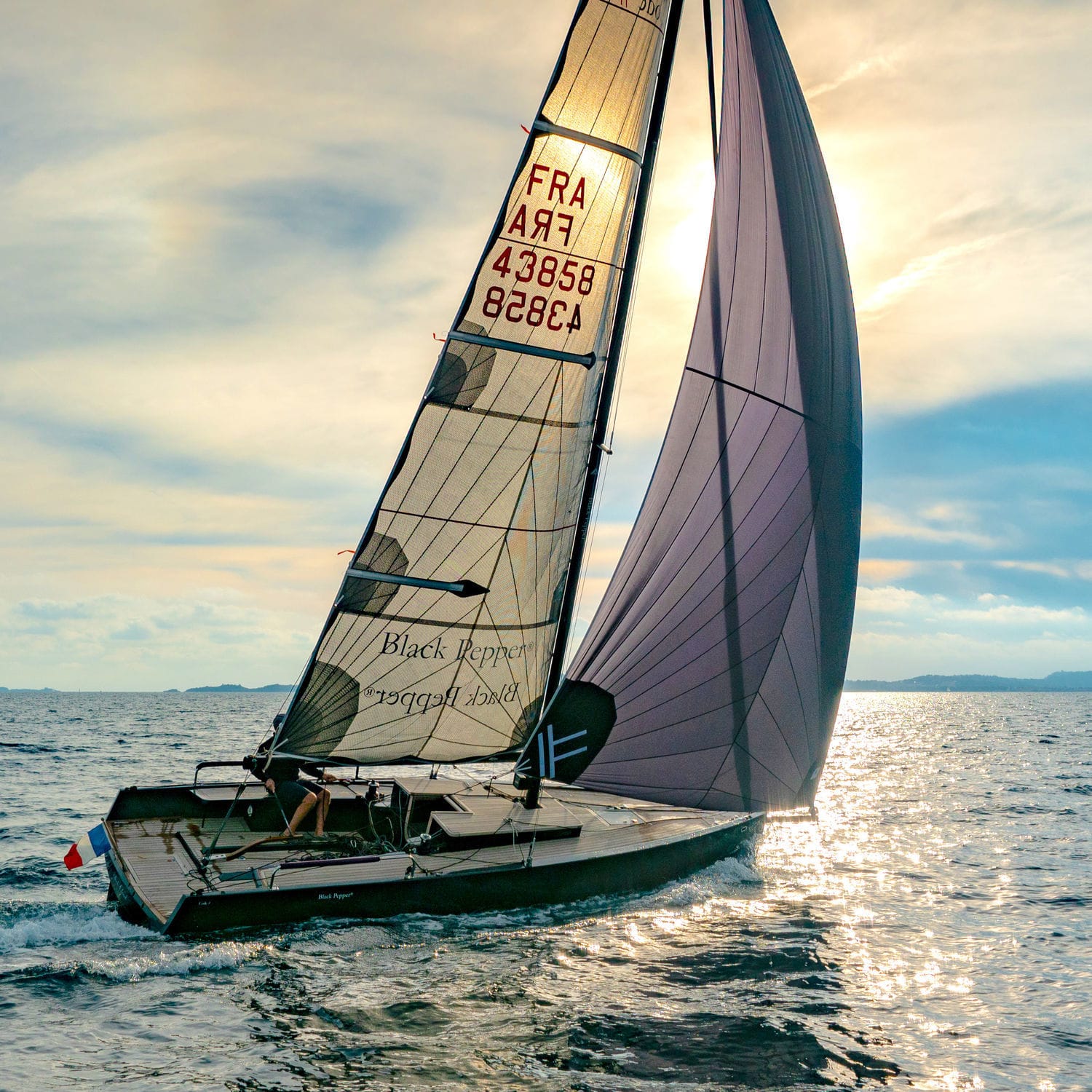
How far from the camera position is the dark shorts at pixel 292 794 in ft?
35.8

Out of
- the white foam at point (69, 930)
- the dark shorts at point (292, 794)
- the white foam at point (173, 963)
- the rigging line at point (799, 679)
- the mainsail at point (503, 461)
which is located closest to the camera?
the white foam at point (173, 963)

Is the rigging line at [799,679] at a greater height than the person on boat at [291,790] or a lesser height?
greater

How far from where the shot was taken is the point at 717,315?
38.3ft

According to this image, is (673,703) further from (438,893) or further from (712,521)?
(438,893)

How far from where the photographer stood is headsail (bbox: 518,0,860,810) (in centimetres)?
1138

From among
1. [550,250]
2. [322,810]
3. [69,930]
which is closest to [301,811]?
[322,810]

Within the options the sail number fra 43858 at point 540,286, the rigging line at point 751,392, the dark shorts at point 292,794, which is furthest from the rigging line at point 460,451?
the dark shorts at point 292,794

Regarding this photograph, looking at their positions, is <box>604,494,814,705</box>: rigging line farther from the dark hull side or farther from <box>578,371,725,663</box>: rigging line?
the dark hull side

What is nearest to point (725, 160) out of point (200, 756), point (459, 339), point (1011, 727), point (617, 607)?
point (459, 339)

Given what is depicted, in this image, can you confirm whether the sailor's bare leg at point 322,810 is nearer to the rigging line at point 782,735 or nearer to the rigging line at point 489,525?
the rigging line at point 489,525

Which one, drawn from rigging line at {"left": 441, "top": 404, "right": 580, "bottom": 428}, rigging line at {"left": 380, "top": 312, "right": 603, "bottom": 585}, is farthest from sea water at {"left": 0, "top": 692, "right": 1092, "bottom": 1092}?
rigging line at {"left": 441, "top": 404, "right": 580, "bottom": 428}

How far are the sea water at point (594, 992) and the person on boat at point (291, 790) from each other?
66.0 inches

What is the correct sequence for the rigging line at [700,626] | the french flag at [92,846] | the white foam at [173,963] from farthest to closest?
the rigging line at [700,626] → the french flag at [92,846] → the white foam at [173,963]

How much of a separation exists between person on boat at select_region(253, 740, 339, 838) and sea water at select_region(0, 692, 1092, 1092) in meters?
1.68
